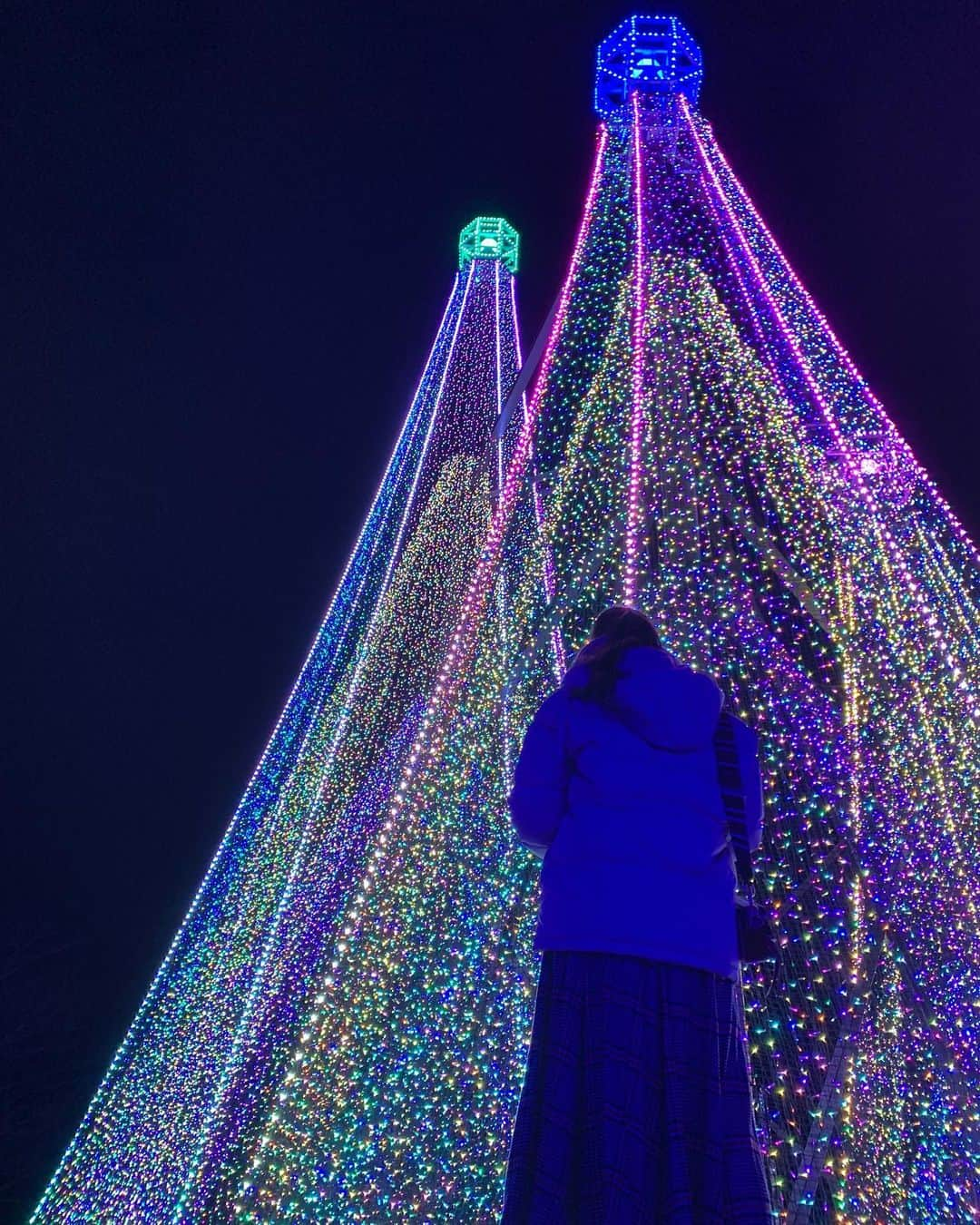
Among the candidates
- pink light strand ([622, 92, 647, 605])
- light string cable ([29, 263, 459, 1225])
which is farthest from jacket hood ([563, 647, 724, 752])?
light string cable ([29, 263, 459, 1225])

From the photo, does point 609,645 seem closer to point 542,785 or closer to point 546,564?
point 542,785

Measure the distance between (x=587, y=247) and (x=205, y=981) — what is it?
4705 millimetres

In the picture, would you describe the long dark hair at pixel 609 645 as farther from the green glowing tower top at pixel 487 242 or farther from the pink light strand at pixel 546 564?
the green glowing tower top at pixel 487 242

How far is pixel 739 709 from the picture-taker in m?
3.71

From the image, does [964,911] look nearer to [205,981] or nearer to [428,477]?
[205,981]

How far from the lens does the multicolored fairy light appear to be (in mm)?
2676

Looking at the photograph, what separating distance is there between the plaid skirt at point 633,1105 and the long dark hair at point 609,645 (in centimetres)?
51

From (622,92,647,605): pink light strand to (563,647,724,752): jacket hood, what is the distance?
160cm

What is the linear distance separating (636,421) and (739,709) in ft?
4.21

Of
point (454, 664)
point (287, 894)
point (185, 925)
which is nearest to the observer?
point (454, 664)

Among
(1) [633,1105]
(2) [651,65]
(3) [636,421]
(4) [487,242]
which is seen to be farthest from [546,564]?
(4) [487,242]

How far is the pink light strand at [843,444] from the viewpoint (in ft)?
10.8

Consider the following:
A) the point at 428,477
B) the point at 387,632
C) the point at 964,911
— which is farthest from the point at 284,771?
the point at 964,911

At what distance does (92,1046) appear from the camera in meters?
12.1
